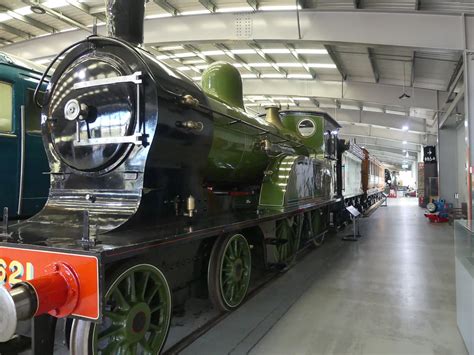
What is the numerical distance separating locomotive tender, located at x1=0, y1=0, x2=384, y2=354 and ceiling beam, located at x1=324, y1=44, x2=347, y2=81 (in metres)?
7.41

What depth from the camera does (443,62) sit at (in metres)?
10.4

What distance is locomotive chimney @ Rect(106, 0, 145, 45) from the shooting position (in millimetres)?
3203

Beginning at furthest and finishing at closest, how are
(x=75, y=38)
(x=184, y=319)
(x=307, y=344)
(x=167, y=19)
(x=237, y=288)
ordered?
(x=75, y=38)
(x=167, y=19)
(x=237, y=288)
(x=184, y=319)
(x=307, y=344)

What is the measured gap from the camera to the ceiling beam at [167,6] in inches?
324

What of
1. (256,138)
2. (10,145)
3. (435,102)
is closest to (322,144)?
(256,138)

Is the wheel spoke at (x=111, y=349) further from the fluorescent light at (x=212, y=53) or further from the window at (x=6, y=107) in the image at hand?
the fluorescent light at (x=212, y=53)

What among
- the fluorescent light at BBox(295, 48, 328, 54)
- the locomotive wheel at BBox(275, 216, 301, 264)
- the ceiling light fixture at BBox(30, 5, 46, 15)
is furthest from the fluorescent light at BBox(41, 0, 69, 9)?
the locomotive wheel at BBox(275, 216, 301, 264)

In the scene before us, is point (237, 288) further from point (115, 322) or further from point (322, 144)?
point (322, 144)

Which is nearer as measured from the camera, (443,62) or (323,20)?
(323,20)

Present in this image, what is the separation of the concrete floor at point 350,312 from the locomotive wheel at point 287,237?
0.25 metres

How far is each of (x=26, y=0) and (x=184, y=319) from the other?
24.2ft

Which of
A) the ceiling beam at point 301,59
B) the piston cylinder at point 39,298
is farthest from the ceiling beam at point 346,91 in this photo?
the piston cylinder at point 39,298

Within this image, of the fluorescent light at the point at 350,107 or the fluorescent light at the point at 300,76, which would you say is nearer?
the fluorescent light at the point at 300,76

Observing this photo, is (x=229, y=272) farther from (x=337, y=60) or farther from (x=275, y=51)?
(x=337, y=60)
